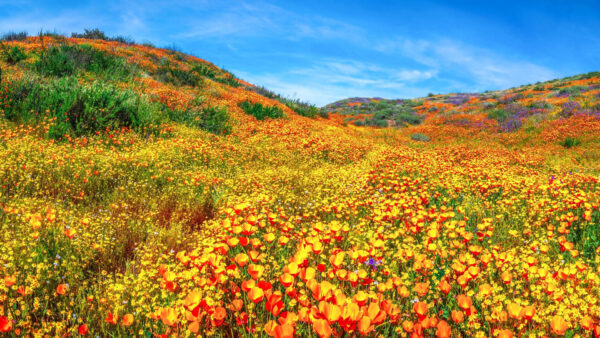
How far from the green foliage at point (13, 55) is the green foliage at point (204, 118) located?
25.2 ft

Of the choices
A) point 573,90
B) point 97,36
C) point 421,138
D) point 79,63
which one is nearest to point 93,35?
point 97,36

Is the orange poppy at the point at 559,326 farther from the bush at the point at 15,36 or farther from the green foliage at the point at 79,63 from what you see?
the bush at the point at 15,36

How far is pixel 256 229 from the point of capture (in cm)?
312

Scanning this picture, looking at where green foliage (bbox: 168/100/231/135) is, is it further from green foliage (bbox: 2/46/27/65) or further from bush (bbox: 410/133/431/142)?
bush (bbox: 410/133/431/142)

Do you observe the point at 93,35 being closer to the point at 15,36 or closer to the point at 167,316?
the point at 15,36

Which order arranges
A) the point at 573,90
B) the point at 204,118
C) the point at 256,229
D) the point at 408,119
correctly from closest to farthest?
the point at 256,229 < the point at 204,118 < the point at 573,90 < the point at 408,119

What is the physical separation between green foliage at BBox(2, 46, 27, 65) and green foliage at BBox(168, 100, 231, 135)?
7667mm

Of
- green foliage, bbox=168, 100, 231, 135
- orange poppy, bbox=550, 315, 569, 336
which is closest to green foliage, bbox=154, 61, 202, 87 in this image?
green foliage, bbox=168, 100, 231, 135

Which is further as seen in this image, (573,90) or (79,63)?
(573,90)

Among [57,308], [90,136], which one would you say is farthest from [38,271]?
[90,136]

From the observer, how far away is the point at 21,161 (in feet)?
17.0

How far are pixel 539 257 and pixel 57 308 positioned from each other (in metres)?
4.17

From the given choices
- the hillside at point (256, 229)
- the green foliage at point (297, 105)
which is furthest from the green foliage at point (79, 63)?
the green foliage at point (297, 105)

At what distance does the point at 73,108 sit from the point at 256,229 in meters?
7.24
